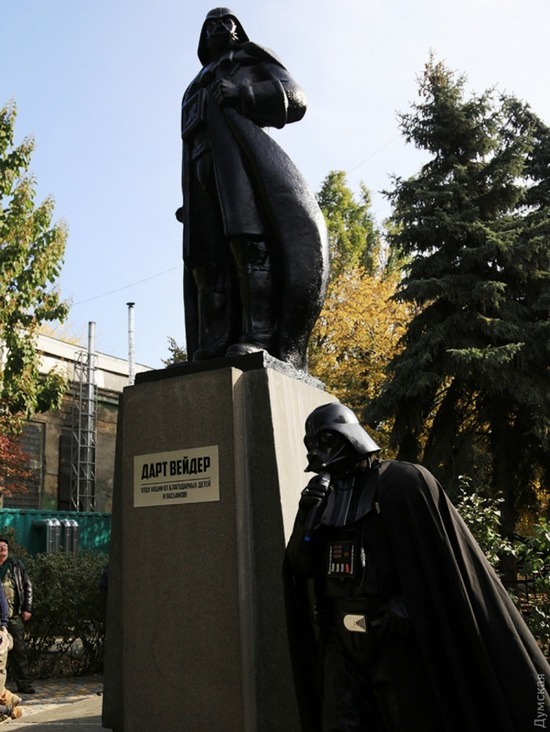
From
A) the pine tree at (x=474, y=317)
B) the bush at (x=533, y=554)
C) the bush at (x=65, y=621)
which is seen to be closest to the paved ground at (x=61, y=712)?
the bush at (x=65, y=621)

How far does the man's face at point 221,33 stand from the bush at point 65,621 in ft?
25.0

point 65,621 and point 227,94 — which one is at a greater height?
point 227,94

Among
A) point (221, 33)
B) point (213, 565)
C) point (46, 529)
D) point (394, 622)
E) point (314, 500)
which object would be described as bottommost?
point (394, 622)

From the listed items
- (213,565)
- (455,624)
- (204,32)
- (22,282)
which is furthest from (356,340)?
(455,624)

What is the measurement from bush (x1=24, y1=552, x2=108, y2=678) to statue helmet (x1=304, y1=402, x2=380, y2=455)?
7.97m

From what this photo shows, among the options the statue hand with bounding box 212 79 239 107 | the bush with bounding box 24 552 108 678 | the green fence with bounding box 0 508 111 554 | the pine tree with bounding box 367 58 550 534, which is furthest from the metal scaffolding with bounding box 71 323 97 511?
the statue hand with bounding box 212 79 239 107

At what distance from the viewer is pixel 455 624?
3.03 metres

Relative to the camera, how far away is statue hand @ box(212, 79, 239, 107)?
5.16 meters

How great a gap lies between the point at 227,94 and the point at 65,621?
792 cm

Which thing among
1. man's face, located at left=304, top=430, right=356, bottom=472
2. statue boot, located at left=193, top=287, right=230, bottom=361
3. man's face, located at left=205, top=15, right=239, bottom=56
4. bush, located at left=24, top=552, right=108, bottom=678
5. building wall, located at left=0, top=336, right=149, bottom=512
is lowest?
bush, located at left=24, top=552, right=108, bottom=678

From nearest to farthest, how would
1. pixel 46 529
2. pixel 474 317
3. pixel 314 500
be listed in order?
pixel 314 500 → pixel 474 317 → pixel 46 529

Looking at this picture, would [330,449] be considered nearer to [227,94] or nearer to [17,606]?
[227,94]

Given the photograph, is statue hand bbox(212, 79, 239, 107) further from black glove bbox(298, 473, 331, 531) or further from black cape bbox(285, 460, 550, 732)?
black cape bbox(285, 460, 550, 732)

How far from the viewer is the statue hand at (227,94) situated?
5160 millimetres
